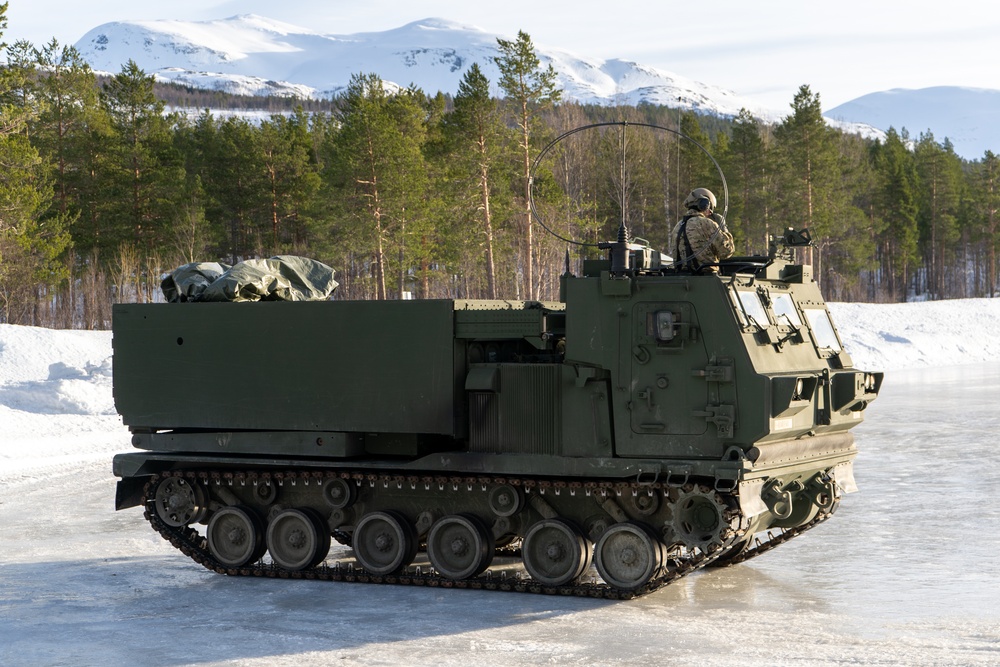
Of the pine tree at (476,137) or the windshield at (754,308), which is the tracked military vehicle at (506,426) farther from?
the pine tree at (476,137)

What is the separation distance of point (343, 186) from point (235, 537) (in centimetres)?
3631

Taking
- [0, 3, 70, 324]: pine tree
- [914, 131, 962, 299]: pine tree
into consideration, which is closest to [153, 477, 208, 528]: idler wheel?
[0, 3, 70, 324]: pine tree

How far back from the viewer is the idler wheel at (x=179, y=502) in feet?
37.5

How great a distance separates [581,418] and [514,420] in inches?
23.6

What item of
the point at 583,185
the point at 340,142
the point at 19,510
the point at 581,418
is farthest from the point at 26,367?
the point at 583,185

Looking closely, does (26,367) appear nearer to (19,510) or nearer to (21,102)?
(19,510)

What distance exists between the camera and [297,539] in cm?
1102

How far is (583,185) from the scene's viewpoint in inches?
2534

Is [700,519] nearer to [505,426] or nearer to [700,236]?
[505,426]

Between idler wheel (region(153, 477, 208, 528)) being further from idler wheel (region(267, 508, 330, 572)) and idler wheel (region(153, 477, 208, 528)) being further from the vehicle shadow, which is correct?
idler wheel (region(267, 508, 330, 572))

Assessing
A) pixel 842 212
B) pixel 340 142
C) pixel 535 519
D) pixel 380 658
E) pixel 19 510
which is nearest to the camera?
pixel 380 658

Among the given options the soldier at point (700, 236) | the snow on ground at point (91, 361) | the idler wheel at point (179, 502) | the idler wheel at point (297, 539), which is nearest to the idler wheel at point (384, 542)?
the idler wheel at point (297, 539)

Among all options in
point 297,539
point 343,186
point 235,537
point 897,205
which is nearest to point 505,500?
point 297,539

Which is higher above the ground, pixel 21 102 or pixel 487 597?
pixel 21 102
